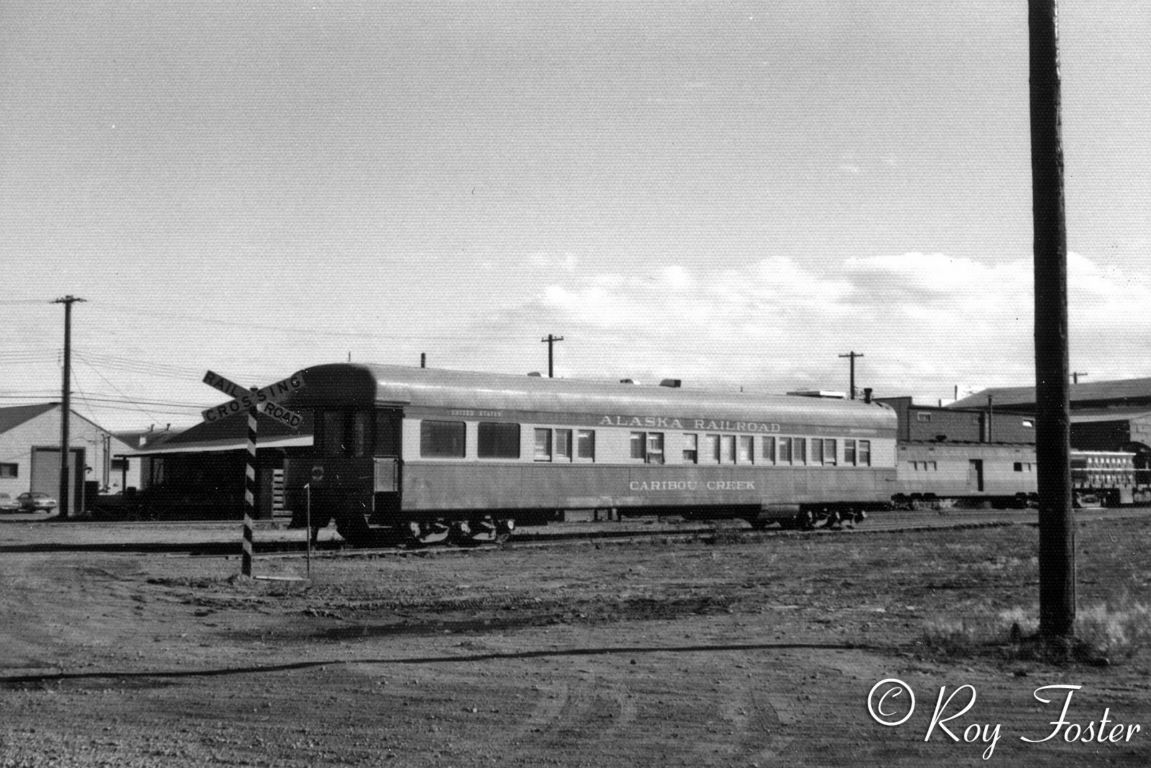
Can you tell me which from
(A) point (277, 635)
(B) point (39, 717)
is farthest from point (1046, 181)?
(B) point (39, 717)

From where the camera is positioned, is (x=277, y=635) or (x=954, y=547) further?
(x=954, y=547)

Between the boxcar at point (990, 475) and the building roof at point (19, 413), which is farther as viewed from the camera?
the building roof at point (19, 413)

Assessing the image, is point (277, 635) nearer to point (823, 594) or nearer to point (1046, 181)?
point (823, 594)

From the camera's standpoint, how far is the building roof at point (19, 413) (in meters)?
62.0

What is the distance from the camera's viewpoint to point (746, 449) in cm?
2644

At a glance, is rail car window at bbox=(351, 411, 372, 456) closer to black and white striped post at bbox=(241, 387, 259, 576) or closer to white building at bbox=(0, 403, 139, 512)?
black and white striped post at bbox=(241, 387, 259, 576)

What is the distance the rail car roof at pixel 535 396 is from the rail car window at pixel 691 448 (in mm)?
479

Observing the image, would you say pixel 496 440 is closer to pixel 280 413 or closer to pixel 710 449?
pixel 710 449

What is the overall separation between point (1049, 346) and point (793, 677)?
3.61 meters

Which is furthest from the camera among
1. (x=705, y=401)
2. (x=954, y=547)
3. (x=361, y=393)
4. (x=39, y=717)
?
(x=705, y=401)

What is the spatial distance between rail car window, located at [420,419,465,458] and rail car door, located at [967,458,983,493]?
28343mm

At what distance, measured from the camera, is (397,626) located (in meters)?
10.8

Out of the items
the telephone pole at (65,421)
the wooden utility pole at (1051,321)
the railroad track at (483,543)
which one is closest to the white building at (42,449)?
the telephone pole at (65,421)

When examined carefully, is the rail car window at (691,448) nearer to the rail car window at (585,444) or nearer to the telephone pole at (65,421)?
the rail car window at (585,444)
